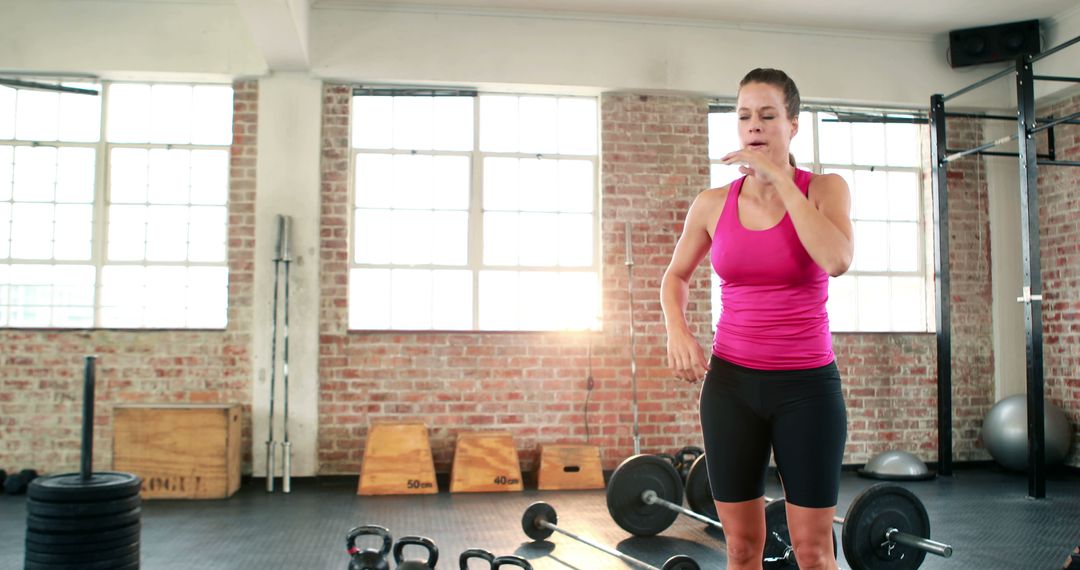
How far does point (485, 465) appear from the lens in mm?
5402

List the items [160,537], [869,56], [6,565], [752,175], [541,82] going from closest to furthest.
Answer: [752,175] < [6,565] < [160,537] < [541,82] < [869,56]

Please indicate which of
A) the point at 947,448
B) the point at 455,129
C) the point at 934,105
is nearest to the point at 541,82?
the point at 455,129

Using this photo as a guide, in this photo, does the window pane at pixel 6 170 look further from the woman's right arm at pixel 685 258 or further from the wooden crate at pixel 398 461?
the woman's right arm at pixel 685 258

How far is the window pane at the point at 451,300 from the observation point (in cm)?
592

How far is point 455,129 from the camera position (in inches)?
238

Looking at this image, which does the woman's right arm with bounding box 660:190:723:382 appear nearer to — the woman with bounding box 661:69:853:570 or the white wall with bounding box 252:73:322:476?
the woman with bounding box 661:69:853:570

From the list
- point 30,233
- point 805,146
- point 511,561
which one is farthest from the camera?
point 805,146

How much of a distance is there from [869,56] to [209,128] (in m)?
5.08

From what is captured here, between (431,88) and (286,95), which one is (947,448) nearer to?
(431,88)

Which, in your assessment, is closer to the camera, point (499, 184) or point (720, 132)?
point (499, 184)

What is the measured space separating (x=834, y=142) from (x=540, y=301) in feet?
9.08

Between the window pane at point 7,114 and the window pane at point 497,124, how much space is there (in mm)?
3338

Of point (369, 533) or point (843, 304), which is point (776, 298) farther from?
point (843, 304)

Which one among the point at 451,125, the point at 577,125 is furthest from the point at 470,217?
the point at 577,125
